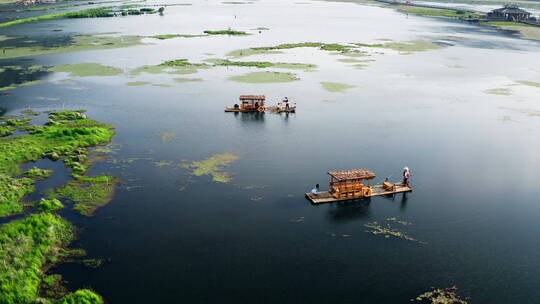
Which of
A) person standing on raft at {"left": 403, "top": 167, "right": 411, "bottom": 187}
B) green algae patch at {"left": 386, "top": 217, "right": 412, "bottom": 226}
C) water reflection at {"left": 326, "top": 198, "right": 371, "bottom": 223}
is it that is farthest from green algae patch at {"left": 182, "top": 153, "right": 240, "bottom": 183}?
person standing on raft at {"left": 403, "top": 167, "right": 411, "bottom": 187}

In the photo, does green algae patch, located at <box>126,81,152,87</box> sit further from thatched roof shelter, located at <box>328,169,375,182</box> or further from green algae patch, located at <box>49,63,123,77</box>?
thatched roof shelter, located at <box>328,169,375,182</box>

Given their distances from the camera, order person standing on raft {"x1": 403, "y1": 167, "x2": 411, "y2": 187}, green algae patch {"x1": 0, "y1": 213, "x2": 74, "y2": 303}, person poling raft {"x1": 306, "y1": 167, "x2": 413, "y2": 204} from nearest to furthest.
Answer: green algae patch {"x1": 0, "y1": 213, "x2": 74, "y2": 303}
person poling raft {"x1": 306, "y1": 167, "x2": 413, "y2": 204}
person standing on raft {"x1": 403, "y1": 167, "x2": 411, "y2": 187}

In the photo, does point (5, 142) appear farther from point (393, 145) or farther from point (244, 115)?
point (393, 145)

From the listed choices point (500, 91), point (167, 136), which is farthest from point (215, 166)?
point (500, 91)

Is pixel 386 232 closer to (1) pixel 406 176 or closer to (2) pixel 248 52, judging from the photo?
(1) pixel 406 176

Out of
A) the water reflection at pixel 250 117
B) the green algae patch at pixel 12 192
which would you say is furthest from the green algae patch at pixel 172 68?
the green algae patch at pixel 12 192

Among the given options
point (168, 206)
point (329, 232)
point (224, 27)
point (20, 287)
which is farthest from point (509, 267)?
point (224, 27)
